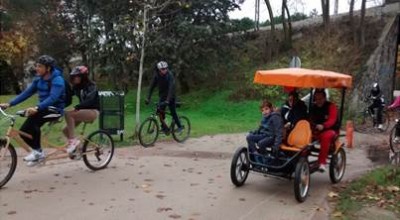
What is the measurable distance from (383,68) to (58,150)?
17.0 m

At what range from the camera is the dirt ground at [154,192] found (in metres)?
6.88

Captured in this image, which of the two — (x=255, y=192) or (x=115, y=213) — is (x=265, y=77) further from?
(x=115, y=213)

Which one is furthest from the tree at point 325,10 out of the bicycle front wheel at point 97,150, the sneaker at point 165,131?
the bicycle front wheel at point 97,150

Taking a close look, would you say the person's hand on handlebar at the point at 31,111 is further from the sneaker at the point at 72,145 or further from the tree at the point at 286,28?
the tree at the point at 286,28

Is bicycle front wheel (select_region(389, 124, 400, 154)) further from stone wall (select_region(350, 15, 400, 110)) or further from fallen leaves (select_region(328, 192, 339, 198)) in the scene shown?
stone wall (select_region(350, 15, 400, 110))

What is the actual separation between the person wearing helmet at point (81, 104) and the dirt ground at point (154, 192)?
0.78 metres

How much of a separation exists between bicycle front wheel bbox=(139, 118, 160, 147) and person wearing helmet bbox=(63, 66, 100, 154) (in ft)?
10.5

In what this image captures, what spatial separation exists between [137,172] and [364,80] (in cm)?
1456

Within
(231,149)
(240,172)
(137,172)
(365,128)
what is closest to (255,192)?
(240,172)

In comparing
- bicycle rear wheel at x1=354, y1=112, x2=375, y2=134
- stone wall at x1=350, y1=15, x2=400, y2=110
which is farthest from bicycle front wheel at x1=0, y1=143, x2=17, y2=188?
stone wall at x1=350, y1=15, x2=400, y2=110

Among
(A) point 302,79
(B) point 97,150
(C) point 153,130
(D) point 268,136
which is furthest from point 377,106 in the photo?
(B) point 97,150

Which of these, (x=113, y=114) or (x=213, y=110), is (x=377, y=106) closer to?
(x=213, y=110)

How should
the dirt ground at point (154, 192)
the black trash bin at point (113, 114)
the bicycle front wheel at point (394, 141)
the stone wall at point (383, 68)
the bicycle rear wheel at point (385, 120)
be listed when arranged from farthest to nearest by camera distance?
the stone wall at point (383, 68) → the bicycle rear wheel at point (385, 120) → the black trash bin at point (113, 114) → the bicycle front wheel at point (394, 141) → the dirt ground at point (154, 192)

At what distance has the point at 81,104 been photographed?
9.23m
